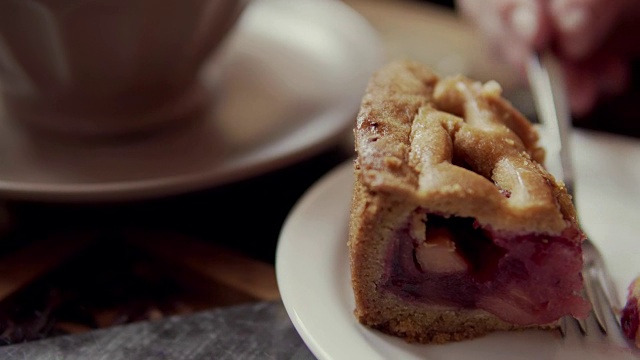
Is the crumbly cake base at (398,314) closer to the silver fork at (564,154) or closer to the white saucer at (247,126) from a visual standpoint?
the silver fork at (564,154)

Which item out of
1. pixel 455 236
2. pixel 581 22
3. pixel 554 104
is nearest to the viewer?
pixel 455 236

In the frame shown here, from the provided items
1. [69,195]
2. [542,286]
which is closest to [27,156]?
[69,195]

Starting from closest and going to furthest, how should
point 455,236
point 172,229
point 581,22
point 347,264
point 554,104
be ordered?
point 455,236, point 347,264, point 172,229, point 554,104, point 581,22

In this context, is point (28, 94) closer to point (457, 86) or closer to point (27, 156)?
point (27, 156)

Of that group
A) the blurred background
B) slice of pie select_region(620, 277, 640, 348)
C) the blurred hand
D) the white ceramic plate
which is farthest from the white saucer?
slice of pie select_region(620, 277, 640, 348)

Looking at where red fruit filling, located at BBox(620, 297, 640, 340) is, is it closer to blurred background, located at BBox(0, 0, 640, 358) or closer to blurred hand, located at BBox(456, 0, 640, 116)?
blurred background, located at BBox(0, 0, 640, 358)

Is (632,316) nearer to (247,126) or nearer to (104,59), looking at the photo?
(247,126)

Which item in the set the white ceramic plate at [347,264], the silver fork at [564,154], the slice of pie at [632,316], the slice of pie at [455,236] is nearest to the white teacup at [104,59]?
the white ceramic plate at [347,264]

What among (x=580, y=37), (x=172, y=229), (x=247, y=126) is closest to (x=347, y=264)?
(x=172, y=229)

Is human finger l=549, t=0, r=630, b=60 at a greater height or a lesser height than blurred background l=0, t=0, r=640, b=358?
greater
